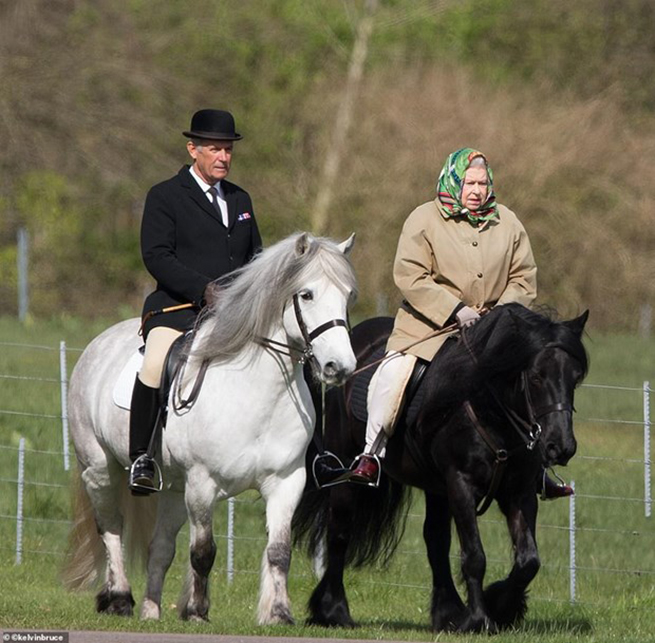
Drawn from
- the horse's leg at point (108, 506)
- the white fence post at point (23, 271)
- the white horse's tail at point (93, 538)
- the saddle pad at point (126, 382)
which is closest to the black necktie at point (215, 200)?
the saddle pad at point (126, 382)

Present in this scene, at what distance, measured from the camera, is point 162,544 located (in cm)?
940

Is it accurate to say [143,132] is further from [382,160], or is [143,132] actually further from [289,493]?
[289,493]

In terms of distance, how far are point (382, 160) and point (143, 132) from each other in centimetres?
541

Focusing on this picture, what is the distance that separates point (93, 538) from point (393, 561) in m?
3.85

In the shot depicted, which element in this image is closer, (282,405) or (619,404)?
(282,405)

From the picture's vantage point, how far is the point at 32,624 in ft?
26.5

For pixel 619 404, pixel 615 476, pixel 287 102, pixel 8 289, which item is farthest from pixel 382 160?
pixel 615 476

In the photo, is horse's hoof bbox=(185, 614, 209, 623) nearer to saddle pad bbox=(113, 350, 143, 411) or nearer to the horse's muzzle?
saddle pad bbox=(113, 350, 143, 411)

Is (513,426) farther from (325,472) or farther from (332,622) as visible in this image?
(332,622)

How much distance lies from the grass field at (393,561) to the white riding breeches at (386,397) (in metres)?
1.14

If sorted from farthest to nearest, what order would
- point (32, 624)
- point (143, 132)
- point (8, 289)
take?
point (143, 132) < point (8, 289) < point (32, 624)

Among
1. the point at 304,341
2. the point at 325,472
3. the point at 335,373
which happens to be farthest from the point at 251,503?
the point at 335,373

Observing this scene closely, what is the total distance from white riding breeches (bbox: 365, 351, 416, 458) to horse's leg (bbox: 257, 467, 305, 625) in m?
1.11

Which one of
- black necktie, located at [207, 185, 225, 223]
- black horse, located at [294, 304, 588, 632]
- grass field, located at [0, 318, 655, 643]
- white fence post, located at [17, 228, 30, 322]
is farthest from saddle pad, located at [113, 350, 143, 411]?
white fence post, located at [17, 228, 30, 322]
